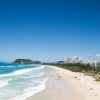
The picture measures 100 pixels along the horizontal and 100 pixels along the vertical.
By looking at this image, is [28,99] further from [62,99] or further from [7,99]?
[62,99]

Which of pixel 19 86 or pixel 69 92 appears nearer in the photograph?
pixel 69 92

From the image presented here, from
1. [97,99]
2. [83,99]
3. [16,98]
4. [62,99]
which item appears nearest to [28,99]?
[16,98]

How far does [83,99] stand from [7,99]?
5604 millimetres

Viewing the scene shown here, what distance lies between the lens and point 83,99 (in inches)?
631

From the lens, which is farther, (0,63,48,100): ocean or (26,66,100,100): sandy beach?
(0,63,48,100): ocean

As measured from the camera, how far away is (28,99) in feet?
53.0

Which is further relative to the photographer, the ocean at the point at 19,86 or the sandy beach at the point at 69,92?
the ocean at the point at 19,86

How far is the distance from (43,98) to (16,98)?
206 centimetres

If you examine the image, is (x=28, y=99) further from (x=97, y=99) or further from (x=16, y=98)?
(x=97, y=99)

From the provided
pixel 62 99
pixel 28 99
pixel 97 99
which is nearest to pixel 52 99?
pixel 62 99

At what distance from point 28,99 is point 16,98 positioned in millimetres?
1053

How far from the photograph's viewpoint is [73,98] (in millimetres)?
16547

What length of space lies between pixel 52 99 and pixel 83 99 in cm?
228

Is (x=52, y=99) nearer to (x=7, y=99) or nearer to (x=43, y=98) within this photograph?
(x=43, y=98)
